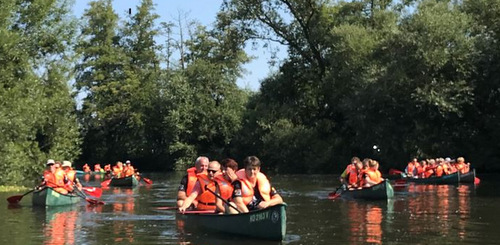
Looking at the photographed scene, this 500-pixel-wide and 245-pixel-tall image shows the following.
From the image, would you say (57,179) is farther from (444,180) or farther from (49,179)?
(444,180)

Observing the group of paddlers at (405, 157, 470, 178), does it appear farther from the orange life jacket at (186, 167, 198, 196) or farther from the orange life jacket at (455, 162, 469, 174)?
the orange life jacket at (186, 167, 198, 196)

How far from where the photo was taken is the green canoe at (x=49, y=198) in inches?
782

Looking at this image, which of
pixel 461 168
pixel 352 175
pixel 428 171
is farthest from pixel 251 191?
pixel 461 168

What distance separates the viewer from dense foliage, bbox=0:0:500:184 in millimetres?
33594

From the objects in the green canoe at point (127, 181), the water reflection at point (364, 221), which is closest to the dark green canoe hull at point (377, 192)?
the water reflection at point (364, 221)

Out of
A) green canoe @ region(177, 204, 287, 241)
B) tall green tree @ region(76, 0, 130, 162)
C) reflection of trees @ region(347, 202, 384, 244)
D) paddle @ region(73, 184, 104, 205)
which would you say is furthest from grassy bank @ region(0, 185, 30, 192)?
tall green tree @ region(76, 0, 130, 162)

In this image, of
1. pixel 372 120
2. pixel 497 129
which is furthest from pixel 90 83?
pixel 497 129

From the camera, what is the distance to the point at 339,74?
136 ft

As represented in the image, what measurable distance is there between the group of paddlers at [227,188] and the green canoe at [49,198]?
700cm

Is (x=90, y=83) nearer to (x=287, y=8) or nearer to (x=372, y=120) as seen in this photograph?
(x=287, y=8)

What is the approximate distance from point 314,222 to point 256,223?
424 cm

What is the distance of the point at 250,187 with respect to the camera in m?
12.0

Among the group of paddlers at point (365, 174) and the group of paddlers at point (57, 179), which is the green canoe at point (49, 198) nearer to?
the group of paddlers at point (57, 179)

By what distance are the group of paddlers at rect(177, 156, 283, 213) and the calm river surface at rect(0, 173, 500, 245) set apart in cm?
59
